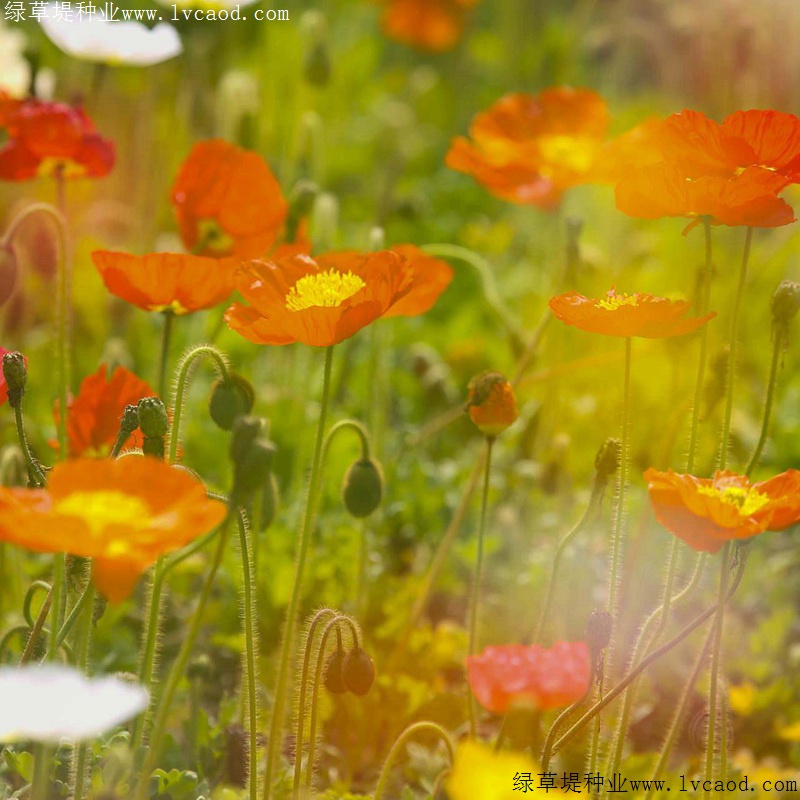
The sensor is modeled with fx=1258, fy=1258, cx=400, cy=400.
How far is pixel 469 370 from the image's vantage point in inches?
96.0

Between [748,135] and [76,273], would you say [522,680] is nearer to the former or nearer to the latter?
[748,135]

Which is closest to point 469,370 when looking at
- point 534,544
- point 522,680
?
point 534,544

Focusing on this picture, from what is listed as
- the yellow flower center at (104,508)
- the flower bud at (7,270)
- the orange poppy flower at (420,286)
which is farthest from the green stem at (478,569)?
the flower bud at (7,270)

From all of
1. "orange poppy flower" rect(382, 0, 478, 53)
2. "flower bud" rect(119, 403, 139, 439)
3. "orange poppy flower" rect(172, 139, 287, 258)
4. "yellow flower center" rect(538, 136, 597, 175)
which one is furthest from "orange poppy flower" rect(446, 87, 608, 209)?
"orange poppy flower" rect(382, 0, 478, 53)

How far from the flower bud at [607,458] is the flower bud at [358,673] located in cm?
27

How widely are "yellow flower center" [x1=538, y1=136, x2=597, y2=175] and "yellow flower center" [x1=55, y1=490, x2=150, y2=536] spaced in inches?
44.9

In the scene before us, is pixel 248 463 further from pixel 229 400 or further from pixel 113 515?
pixel 229 400

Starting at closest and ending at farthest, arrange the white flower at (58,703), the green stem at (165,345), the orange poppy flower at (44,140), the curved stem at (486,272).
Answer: the white flower at (58,703) → the green stem at (165,345) → the orange poppy flower at (44,140) → the curved stem at (486,272)

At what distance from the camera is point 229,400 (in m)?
1.16

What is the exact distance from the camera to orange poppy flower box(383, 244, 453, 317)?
123cm

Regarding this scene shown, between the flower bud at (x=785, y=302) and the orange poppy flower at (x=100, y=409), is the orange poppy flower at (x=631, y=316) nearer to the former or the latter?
the flower bud at (x=785, y=302)

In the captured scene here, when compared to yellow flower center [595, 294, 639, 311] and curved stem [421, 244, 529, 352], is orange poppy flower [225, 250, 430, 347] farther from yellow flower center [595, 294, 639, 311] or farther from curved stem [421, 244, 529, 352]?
curved stem [421, 244, 529, 352]

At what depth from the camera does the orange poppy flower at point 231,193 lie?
1.54 metres

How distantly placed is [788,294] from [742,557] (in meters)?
0.26
